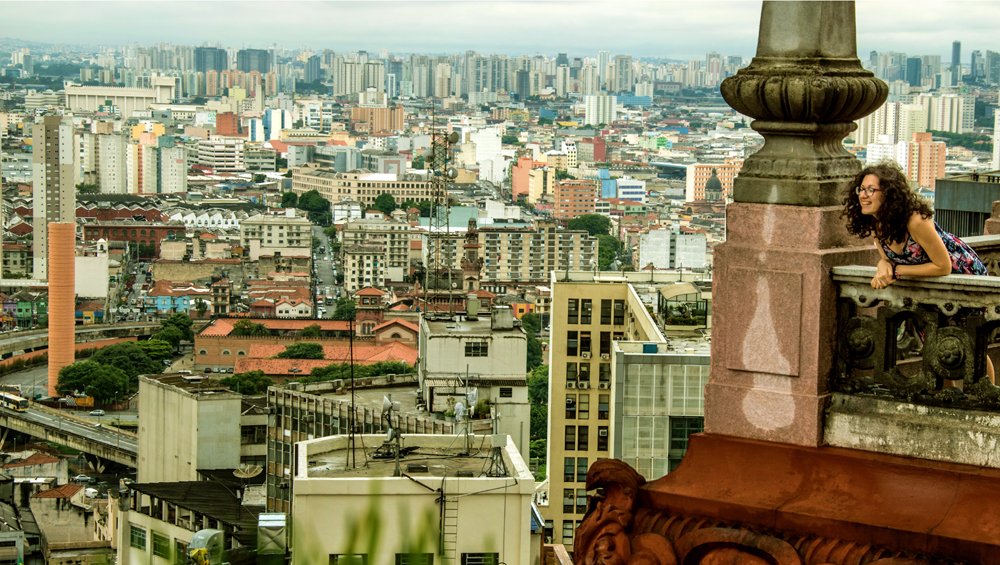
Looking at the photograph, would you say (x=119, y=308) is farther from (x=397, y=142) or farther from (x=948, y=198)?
(x=397, y=142)

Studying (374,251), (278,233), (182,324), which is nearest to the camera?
(182,324)

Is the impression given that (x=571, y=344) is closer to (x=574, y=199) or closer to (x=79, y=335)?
(x=79, y=335)

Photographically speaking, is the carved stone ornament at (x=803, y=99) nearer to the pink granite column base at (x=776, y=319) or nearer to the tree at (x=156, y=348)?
the pink granite column base at (x=776, y=319)

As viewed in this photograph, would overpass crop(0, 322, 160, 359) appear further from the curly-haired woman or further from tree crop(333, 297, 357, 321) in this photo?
the curly-haired woman

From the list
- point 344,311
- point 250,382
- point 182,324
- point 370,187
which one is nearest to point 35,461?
point 250,382

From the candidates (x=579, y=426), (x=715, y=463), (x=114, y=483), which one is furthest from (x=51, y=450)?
Result: (x=715, y=463)

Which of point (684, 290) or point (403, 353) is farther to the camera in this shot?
point (403, 353)

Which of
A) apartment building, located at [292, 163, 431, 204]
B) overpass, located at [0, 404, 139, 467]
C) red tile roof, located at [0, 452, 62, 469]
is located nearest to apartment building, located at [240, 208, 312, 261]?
apartment building, located at [292, 163, 431, 204]
